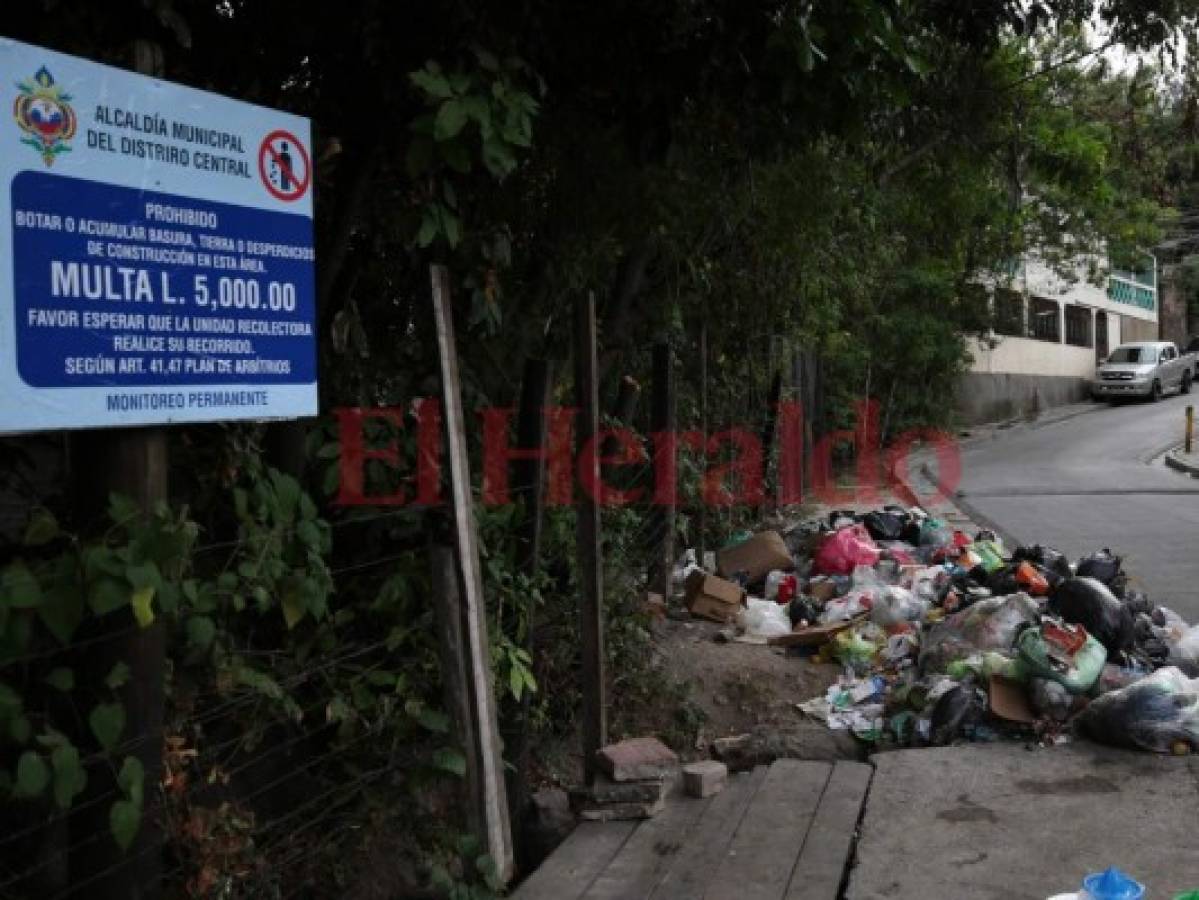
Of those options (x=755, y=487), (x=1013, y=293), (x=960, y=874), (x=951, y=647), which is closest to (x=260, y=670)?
(x=960, y=874)

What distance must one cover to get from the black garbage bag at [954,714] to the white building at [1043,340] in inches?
798

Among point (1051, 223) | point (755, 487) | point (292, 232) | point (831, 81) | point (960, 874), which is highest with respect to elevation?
point (1051, 223)

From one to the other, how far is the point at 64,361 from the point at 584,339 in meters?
2.50

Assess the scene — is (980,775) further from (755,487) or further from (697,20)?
(755,487)

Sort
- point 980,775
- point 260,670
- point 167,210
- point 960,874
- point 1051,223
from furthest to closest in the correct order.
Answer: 1. point 1051,223
2. point 980,775
3. point 960,874
4. point 260,670
5. point 167,210

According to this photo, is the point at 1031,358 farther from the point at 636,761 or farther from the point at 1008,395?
the point at 636,761

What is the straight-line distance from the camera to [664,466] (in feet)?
25.1

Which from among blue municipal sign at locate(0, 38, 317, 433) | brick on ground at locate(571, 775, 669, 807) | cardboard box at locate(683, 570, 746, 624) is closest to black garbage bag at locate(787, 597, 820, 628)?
cardboard box at locate(683, 570, 746, 624)

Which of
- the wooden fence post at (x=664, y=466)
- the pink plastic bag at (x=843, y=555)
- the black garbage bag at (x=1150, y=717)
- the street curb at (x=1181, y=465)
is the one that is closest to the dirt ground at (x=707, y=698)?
the wooden fence post at (x=664, y=466)

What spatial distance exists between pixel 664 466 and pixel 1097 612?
9.20 ft

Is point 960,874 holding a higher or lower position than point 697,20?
lower

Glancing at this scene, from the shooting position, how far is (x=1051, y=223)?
72.7 ft

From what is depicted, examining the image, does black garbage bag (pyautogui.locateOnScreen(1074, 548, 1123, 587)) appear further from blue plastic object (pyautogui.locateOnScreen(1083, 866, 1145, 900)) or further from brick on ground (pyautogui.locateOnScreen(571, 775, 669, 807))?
blue plastic object (pyautogui.locateOnScreen(1083, 866, 1145, 900))

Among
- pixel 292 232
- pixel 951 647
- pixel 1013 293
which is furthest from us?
pixel 1013 293
